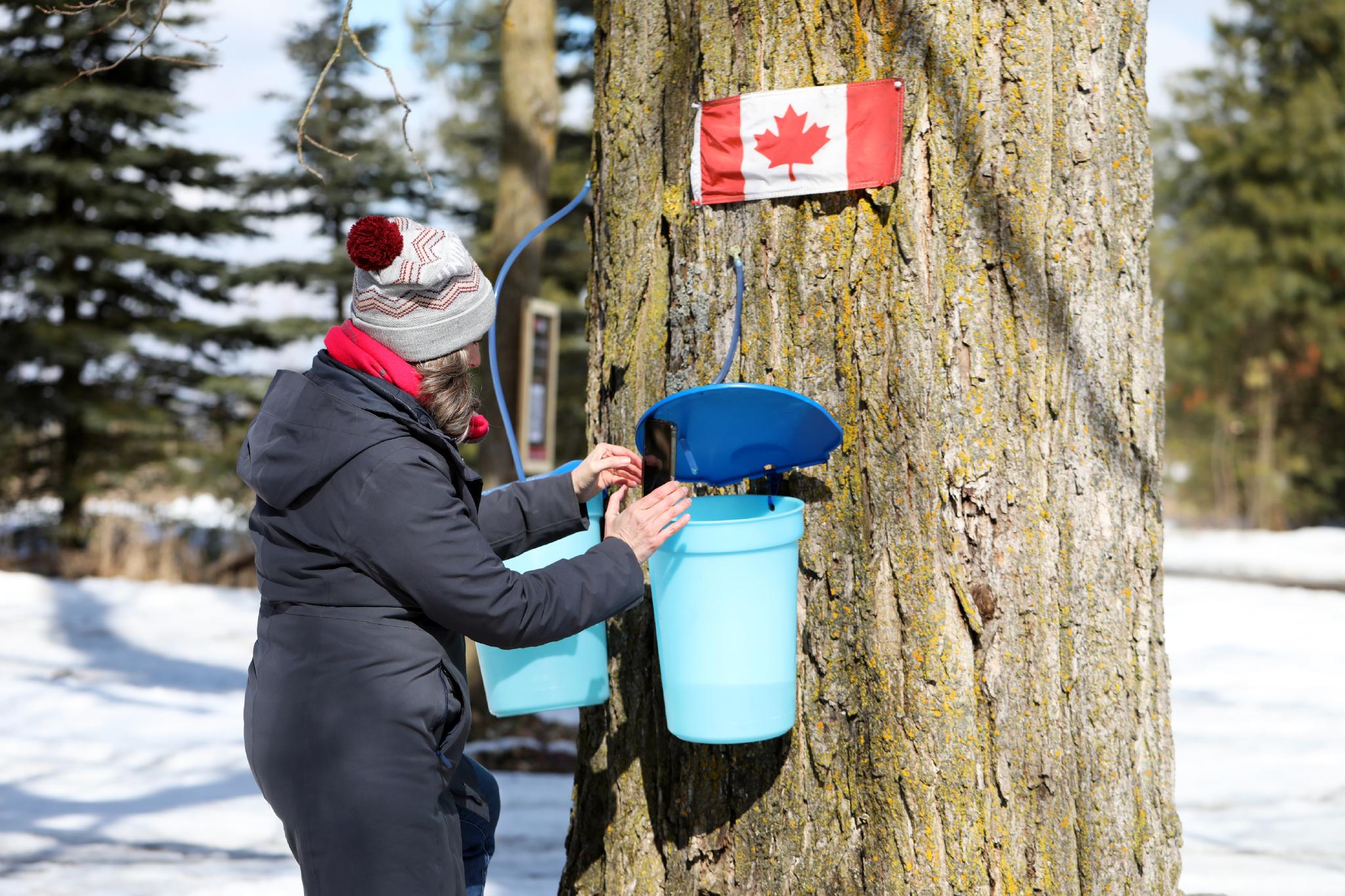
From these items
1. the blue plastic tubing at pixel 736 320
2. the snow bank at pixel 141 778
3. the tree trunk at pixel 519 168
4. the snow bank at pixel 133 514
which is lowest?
the snow bank at pixel 141 778

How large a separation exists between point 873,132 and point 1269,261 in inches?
719

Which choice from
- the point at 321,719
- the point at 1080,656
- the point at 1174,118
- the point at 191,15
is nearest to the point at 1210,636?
the point at 1080,656

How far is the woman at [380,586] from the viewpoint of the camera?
1.69 meters

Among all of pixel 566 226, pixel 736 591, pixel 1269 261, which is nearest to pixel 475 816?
pixel 736 591

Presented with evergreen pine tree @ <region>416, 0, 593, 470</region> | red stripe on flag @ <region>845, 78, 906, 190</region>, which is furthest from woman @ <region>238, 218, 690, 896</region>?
evergreen pine tree @ <region>416, 0, 593, 470</region>

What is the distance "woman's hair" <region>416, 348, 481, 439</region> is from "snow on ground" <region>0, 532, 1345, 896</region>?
7.80ft

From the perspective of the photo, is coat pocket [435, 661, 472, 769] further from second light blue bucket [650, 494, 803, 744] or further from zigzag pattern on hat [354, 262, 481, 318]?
zigzag pattern on hat [354, 262, 481, 318]

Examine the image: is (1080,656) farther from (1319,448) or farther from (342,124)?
(1319,448)

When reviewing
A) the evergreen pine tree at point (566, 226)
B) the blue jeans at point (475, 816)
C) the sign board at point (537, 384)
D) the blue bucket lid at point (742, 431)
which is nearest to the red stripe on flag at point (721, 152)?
the blue bucket lid at point (742, 431)

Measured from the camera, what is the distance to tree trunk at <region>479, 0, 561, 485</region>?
664cm

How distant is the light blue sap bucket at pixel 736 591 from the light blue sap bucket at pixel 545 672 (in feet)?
0.77

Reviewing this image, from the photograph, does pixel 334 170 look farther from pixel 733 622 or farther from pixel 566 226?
pixel 733 622

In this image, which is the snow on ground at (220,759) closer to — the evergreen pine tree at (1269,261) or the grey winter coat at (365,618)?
the grey winter coat at (365,618)

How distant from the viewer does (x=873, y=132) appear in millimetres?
2004
